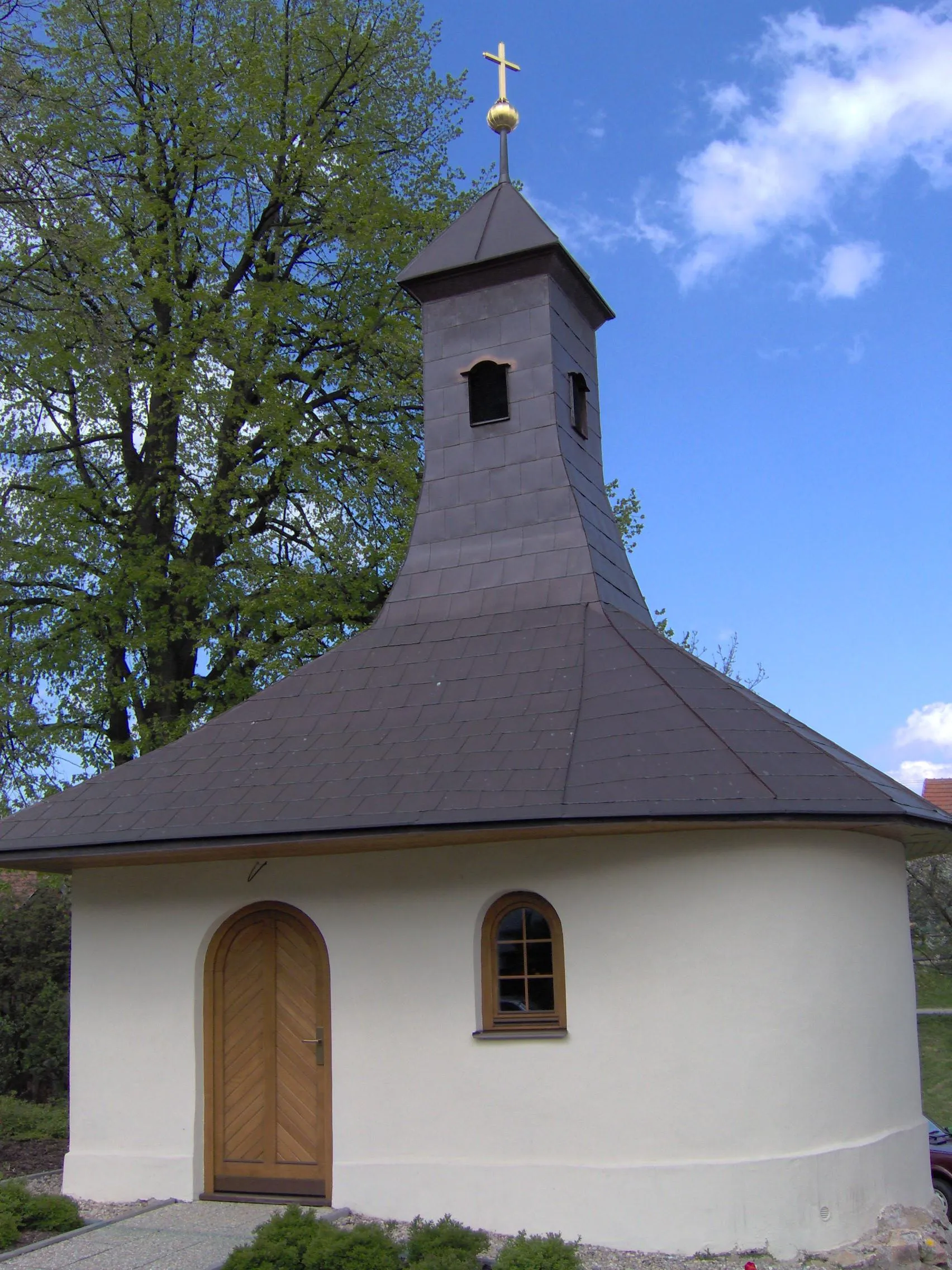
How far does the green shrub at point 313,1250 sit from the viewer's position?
21.1 feet

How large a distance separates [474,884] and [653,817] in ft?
5.04

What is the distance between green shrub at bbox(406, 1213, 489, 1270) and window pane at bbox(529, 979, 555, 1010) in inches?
57.6

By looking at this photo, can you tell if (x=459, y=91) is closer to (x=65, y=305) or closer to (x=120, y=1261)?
(x=65, y=305)

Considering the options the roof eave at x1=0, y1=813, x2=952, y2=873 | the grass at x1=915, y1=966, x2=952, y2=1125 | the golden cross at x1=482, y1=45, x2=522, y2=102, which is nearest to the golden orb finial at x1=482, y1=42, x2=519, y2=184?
the golden cross at x1=482, y1=45, x2=522, y2=102

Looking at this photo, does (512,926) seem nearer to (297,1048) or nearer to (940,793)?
(297,1048)

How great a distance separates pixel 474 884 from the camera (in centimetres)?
832

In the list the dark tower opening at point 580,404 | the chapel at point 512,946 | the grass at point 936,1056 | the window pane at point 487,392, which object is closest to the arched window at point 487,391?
the window pane at point 487,392

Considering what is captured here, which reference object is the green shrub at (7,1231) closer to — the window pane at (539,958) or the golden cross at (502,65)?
the window pane at (539,958)

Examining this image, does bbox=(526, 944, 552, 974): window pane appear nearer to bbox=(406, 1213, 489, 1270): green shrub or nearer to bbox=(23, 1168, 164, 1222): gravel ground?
bbox=(406, 1213, 489, 1270): green shrub

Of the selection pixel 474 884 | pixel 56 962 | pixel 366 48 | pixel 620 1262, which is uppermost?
pixel 366 48

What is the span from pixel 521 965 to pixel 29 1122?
680 centimetres

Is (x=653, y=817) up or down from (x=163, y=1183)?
up

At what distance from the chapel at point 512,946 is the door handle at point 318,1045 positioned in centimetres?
3

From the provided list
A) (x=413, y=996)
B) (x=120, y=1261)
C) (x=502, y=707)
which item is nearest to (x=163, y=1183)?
(x=120, y=1261)
